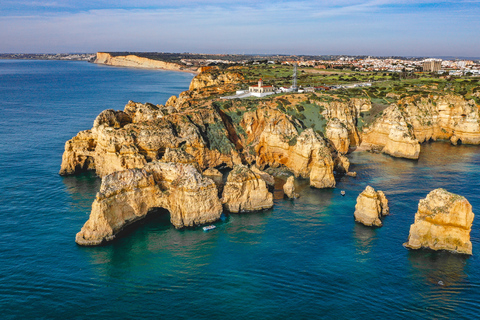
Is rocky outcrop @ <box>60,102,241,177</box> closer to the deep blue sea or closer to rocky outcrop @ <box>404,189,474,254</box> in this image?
the deep blue sea

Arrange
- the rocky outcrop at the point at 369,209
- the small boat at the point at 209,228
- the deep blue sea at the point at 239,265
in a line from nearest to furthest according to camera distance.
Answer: the deep blue sea at the point at 239,265, the small boat at the point at 209,228, the rocky outcrop at the point at 369,209

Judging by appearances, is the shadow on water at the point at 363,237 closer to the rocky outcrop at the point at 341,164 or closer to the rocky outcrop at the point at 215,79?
the rocky outcrop at the point at 341,164

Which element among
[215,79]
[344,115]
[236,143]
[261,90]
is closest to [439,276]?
[236,143]

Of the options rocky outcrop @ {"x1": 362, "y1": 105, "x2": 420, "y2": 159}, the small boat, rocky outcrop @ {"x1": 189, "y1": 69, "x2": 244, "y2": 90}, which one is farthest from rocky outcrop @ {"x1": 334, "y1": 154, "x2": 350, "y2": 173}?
rocky outcrop @ {"x1": 189, "y1": 69, "x2": 244, "y2": 90}

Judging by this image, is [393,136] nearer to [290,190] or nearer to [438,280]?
[290,190]

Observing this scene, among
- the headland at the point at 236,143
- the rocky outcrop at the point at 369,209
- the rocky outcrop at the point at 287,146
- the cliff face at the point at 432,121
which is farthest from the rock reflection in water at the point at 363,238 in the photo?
the cliff face at the point at 432,121

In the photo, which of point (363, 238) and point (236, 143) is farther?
point (236, 143)

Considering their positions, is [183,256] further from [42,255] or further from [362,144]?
[362,144]
